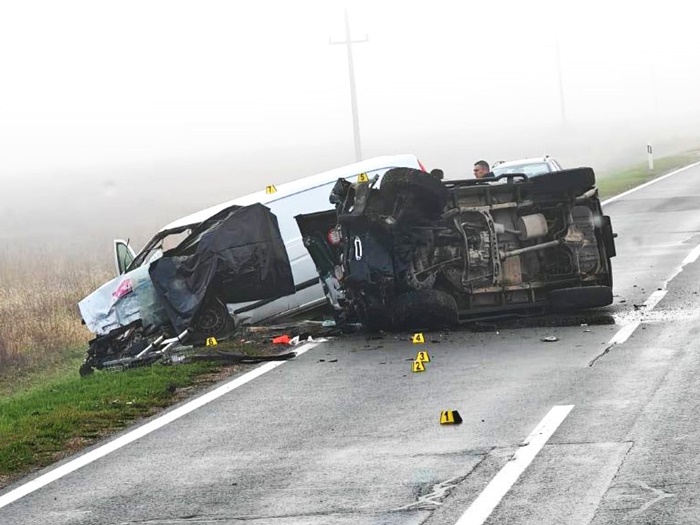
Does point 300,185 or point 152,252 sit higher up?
point 300,185

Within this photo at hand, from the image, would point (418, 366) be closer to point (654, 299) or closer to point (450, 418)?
point (450, 418)

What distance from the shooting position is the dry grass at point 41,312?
1974 centimetres

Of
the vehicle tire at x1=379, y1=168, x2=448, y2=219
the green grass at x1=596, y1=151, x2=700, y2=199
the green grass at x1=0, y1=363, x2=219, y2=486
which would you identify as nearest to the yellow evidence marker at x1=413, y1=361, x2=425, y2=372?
the green grass at x1=0, y1=363, x2=219, y2=486

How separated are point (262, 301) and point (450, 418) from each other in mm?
6669

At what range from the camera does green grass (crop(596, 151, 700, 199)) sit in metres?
38.0

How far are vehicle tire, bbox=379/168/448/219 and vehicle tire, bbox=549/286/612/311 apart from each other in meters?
1.59

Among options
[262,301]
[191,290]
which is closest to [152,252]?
[191,290]

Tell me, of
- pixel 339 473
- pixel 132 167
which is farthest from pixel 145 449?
pixel 132 167

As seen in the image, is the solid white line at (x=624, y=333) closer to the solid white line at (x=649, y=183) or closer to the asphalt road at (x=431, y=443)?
the asphalt road at (x=431, y=443)

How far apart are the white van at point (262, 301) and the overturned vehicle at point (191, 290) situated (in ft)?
0.05

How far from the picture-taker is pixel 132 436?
35.8 feet

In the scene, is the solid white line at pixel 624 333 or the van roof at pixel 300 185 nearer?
the solid white line at pixel 624 333

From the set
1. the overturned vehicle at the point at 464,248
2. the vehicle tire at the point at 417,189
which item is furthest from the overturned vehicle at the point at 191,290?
the vehicle tire at the point at 417,189

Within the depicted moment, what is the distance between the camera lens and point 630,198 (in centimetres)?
3381
